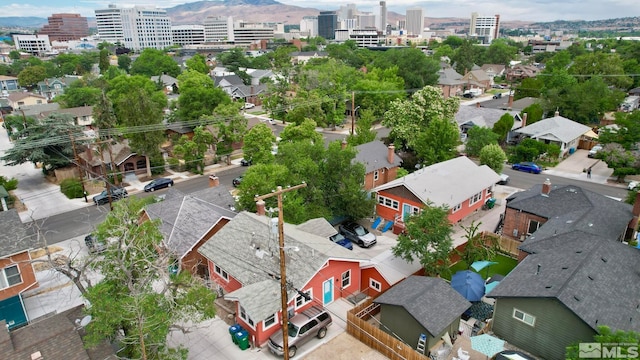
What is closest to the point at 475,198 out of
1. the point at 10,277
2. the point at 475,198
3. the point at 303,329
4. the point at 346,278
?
the point at 475,198

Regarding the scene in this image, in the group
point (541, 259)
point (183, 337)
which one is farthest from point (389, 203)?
A: point (183, 337)

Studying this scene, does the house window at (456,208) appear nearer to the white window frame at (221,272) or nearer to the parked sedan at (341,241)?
the parked sedan at (341,241)

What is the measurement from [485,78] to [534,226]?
90552 mm

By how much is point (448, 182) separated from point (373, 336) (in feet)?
64.3

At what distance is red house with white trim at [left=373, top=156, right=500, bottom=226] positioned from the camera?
114ft

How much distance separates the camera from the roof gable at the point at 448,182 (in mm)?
34438

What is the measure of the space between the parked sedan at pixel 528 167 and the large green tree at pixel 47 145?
175 feet

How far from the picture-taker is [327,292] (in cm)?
2470

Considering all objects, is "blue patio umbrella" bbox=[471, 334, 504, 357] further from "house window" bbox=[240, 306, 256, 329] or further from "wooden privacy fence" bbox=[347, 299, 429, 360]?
"house window" bbox=[240, 306, 256, 329]

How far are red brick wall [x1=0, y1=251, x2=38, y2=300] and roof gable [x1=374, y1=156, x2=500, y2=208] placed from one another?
87.3ft

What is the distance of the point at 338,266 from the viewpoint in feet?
81.5

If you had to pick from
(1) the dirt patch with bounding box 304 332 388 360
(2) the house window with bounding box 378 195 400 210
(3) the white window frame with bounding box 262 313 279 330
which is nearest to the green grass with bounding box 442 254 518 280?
(2) the house window with bounding box 378 195 400 210

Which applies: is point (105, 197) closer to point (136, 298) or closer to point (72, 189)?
point (72, 189)

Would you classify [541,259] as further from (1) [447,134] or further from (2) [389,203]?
(1) [447,134]
